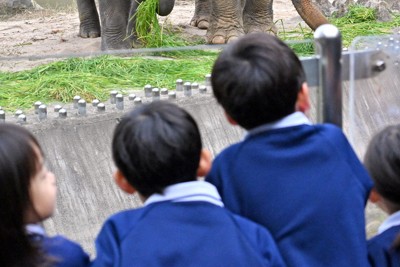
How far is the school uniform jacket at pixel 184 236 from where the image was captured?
1.65 m

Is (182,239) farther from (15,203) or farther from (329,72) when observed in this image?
(329,72)

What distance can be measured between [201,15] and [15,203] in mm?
6024

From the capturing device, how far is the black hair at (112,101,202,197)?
1669 mm

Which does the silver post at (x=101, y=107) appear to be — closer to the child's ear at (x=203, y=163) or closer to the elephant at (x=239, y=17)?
the child's ear at (x=203, y=163)

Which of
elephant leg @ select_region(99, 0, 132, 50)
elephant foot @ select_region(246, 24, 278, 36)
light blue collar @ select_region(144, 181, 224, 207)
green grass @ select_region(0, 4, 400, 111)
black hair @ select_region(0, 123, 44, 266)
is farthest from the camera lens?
elephant foot @ select_region(246, 24, 278, 36)

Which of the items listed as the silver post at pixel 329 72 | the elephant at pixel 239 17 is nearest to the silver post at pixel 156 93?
the silver post at pixel 329 72

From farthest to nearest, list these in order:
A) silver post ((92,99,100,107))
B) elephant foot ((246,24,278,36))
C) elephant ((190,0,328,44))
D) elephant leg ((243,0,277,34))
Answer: elephant leg ((243,0,277,34)) → elephant foot ((246,24,278,36)) → elephant ((190,0,328,44)) → silver post ((92,99,100,107))

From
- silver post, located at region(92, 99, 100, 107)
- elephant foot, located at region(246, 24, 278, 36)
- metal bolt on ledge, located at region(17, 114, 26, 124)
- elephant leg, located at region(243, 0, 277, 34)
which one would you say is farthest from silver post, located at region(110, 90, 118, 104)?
elephant leg, located at region(243, 0, 277, 34)

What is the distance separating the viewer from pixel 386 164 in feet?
6.10

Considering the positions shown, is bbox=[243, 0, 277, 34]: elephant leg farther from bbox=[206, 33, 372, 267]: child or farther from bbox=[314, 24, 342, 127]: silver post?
bbox=[206, 33, 372, 267]: child

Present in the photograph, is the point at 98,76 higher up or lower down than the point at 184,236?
lower down

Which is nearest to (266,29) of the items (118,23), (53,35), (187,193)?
(118,23)

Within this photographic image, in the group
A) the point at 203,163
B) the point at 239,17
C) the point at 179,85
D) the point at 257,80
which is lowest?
the point at 239,17

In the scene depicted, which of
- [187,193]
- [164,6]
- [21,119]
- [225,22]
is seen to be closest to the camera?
[187,193]
